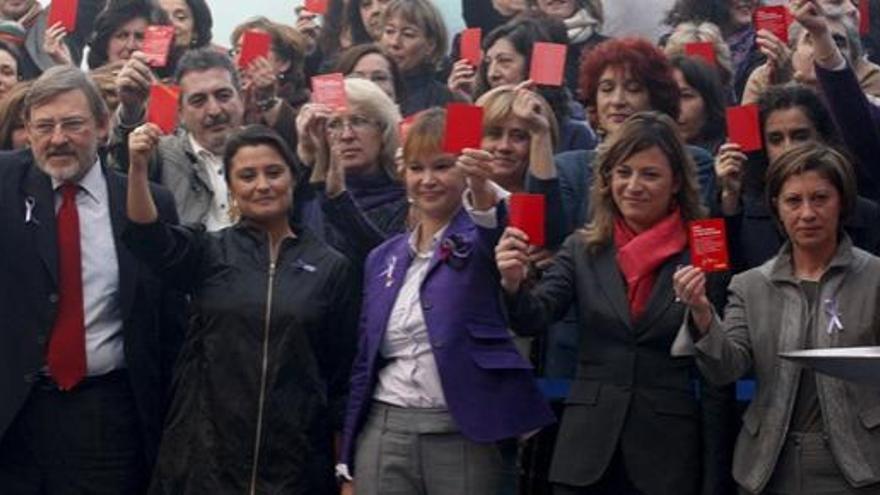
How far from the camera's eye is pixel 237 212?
7773mm

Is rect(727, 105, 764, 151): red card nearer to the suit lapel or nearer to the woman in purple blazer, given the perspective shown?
the woman in purple blazer

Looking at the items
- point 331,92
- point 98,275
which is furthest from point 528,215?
point 98,275

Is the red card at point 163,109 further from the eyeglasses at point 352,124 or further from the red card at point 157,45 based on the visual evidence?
the red card at point 157,45

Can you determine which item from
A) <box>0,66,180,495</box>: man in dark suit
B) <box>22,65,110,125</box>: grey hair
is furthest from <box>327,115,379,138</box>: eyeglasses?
<box>22,65,110,125</box>: grey hair

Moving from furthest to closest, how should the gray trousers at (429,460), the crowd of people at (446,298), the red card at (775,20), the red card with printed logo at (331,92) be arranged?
the red card at (775,20), the red card with printed logo at (331,92), the gray trousers at (429,460), the crowd of people at (446,298)

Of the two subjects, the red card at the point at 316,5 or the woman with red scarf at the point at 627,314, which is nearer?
the woman with red scarf at the point at 627,314

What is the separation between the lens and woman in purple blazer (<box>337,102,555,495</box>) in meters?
6.97

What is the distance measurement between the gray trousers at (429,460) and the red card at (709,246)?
990mm

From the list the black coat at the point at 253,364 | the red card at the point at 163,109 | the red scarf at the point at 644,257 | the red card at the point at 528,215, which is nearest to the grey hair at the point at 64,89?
the red card at the point at 163,109

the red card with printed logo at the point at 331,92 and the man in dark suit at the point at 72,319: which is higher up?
the red card with printed logo at the point at 331,92

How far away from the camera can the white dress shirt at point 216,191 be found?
8.35 meters

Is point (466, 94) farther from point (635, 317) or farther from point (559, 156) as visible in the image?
point (635, 317)

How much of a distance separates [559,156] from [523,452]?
117 centimetres

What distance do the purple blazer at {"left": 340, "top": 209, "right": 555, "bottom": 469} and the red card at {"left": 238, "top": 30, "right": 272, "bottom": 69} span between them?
2.42 m
